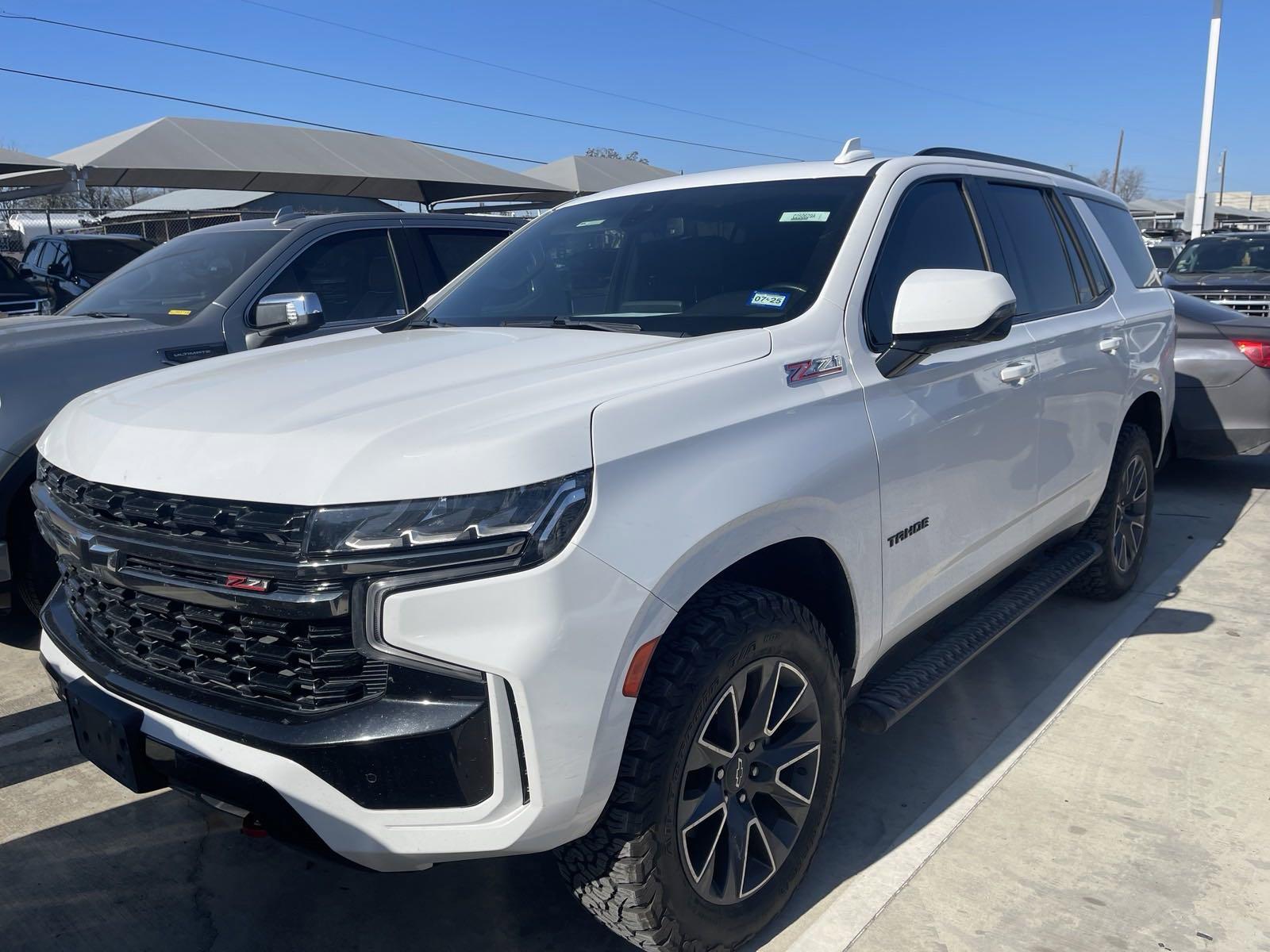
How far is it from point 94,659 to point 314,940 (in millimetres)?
879

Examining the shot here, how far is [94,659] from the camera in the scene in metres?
2.33

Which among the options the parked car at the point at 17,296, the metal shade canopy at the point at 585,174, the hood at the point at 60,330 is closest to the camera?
the hood at the point at 60,330

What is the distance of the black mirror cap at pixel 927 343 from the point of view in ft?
9.08

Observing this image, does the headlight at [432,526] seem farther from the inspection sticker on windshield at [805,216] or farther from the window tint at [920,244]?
the inspection sticker on windshield at [805,216]

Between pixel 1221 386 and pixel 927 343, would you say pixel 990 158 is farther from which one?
pixel 1221 386

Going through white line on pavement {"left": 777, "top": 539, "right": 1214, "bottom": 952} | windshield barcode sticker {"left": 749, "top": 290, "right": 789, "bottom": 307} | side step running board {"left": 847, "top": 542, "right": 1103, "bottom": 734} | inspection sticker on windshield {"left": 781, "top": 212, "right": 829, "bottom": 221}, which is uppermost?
inspection sticker on windshield {"left": 781, "top": 212, "right": 829, "bottom": 221}

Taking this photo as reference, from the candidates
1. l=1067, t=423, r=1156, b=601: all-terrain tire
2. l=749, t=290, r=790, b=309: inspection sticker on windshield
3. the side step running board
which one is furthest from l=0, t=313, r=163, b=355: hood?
l=1067, t=423, r=1156, b=601: all-terrain tire

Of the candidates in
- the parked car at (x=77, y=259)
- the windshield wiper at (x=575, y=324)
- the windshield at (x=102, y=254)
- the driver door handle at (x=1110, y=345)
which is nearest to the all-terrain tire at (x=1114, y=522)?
the driver door handle at (x=1110, y=345)

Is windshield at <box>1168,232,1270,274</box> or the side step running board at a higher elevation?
windshield at <box>1168,232,1270,274</box>

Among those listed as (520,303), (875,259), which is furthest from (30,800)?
(875,259)

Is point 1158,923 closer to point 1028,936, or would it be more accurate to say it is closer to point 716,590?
point 1028,936

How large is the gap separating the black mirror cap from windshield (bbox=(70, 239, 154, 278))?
40.8ft

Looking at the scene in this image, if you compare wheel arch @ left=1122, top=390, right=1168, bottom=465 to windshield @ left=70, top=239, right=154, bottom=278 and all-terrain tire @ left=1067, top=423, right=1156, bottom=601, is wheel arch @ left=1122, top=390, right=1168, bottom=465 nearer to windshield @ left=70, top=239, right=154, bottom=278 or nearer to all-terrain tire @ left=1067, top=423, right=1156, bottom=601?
all-terrain tire @ left=1067, top=423, right=1156, bottom=601

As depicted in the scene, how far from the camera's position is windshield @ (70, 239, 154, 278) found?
13.1 meters
